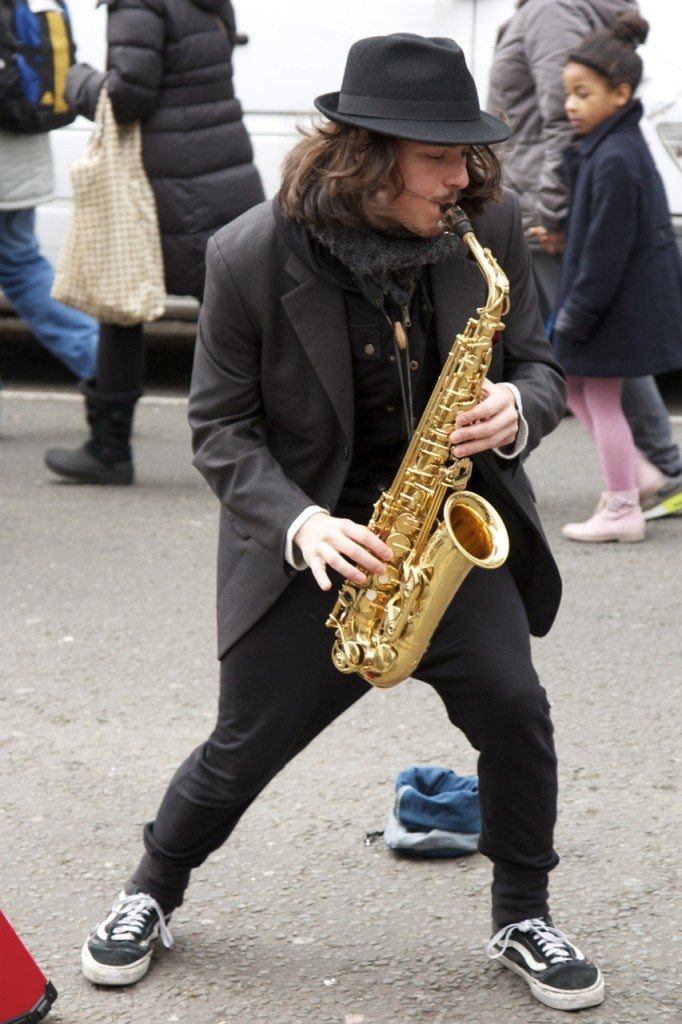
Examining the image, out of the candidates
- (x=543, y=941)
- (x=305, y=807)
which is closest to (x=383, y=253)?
(x=543, y=941)

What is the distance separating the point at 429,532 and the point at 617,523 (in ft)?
10.3

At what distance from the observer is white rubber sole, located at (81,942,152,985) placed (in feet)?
10.2

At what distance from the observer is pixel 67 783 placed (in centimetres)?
404

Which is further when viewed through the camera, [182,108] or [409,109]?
[182,108]

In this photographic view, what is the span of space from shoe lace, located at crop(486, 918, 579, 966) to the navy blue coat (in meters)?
2.96

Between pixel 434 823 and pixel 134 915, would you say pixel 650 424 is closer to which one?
pixel 434 823

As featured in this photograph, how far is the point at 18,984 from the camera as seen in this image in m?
2.89

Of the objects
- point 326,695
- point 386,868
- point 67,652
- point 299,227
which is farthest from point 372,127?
point 67,652

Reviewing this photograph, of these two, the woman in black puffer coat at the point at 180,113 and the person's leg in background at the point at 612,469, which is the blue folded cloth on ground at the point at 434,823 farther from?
the woman in black puffer coat at the point at 180,113

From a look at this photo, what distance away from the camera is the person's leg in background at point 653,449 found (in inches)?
239

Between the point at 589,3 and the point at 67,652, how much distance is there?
3351 mm

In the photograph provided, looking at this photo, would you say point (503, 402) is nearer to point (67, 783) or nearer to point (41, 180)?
point (67, 783)

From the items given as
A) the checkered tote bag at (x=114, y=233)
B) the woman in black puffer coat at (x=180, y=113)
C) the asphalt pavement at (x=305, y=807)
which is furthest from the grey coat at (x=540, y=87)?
the checkered tote bag at (x=114, y=233)

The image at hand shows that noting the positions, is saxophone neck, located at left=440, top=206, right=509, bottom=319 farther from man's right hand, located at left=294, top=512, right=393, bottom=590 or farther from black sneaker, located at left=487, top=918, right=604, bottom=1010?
black sneaker, located at left=487, top=918, right=604, bottom=1010
